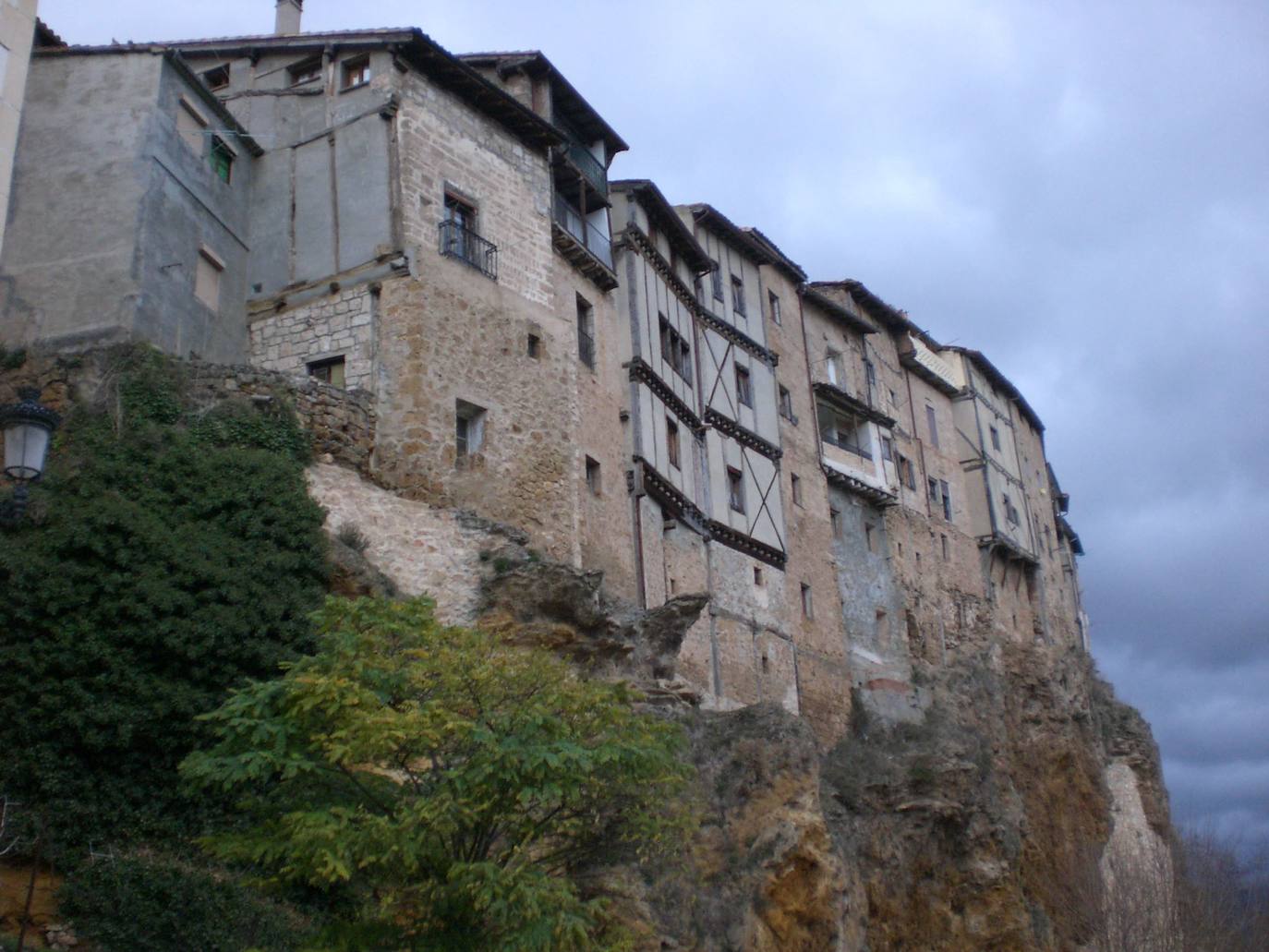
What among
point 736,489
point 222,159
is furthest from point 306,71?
point 736,489

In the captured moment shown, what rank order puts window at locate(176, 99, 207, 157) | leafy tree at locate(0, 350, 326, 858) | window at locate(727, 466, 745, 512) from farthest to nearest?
window at locate(727, 466, 745, 512) < window at locate(176, 99, 207, 157) < leafy tree at locate(0, 350, 326, 858)

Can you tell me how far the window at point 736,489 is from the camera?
104 ft

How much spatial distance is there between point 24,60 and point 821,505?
23192mm

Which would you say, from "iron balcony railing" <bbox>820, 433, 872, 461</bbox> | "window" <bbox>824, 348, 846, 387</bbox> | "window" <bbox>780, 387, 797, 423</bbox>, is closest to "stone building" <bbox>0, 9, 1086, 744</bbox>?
"window" <bbox>780, 387, 797, 423</bbox>

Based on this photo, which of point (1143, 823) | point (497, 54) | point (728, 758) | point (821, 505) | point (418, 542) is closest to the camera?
point (418, 542)

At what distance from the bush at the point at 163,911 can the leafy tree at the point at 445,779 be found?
1355 mm

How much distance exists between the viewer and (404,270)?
22609mm

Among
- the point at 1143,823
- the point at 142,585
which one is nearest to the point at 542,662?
the point at 142,585

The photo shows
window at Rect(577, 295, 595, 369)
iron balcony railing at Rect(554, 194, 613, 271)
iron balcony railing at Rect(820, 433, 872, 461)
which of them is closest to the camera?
window at Rect(577, 295, 595, 369)

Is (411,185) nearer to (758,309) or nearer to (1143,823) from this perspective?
(758,309)

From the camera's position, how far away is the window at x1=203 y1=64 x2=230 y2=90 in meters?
25.8

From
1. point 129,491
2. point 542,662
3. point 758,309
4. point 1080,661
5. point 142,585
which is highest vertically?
point 758,309

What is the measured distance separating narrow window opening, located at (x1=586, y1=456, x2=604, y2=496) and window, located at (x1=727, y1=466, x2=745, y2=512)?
6.91m

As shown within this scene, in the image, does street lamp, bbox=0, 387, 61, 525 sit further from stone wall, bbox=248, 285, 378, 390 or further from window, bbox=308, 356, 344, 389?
window, bbox=308, 356, 344, 389
